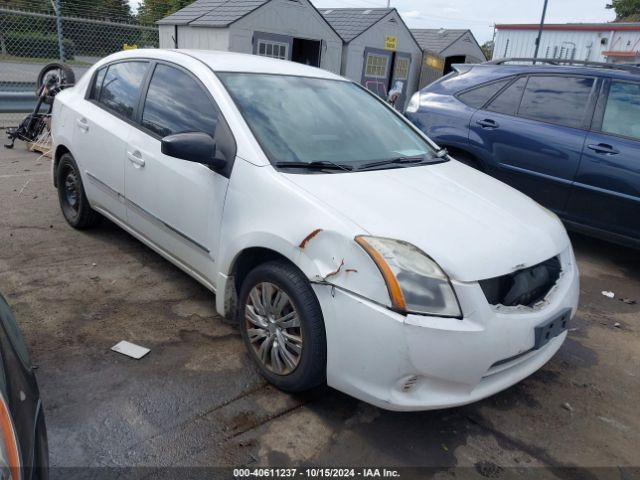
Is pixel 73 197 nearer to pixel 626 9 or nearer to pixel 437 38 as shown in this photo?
pixel 437 38

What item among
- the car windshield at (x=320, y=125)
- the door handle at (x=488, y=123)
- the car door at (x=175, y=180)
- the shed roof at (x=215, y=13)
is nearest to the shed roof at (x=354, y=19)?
the shed roof at (x=215, y=13)

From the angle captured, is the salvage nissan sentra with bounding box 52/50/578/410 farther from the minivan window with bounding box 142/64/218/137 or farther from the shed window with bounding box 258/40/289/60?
the shed window with bounding box 258/40/289/60

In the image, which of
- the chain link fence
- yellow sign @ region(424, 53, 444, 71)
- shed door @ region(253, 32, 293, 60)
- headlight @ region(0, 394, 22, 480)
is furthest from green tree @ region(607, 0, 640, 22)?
headlight @ region(0, 394, 22, 480)

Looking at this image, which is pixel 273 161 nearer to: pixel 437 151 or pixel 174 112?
pixel 174 112

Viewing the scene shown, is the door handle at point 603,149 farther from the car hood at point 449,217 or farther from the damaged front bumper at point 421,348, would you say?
the damaged front bumper at point 421,348

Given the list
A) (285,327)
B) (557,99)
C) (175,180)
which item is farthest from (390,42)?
(285,327)

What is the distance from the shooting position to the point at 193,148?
275cm

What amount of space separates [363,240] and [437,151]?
5.50 ft

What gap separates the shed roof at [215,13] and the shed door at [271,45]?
658 mm

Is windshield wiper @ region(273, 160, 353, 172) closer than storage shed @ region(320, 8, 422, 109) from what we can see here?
Yes

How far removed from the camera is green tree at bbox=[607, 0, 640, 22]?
153ft

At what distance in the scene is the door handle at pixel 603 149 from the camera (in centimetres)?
458

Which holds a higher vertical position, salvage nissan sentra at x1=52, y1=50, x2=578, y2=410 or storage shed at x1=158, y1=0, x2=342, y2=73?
storage shed at x1=158, y1=0, x2=342, y2=73

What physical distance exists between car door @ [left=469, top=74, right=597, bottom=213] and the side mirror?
11.0ft
